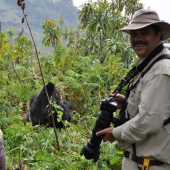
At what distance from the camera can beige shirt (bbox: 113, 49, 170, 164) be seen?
8.54 feet

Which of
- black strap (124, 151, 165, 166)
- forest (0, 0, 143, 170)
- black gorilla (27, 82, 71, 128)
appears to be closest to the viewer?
black strap (124, 151, 165, 166)

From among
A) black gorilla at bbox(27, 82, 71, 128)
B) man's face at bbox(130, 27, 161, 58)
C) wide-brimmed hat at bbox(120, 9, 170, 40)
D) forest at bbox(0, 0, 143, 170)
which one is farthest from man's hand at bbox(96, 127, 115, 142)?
black gorilla at bbox(27, 82, 71, 128)

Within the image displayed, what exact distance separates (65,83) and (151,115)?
5.40 meters

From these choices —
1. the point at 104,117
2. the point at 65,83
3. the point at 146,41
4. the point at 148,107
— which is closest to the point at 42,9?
the point at 65,83

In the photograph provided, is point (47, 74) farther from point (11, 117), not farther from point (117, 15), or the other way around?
point (117, 15)

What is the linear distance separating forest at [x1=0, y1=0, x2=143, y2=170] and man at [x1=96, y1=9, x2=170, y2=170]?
4.91 ft

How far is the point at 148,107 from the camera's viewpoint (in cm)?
261

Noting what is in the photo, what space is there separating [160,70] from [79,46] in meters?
10.8

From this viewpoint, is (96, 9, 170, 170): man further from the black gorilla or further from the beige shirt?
the black gorilla

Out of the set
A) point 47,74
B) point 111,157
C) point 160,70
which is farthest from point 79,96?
point 160,70

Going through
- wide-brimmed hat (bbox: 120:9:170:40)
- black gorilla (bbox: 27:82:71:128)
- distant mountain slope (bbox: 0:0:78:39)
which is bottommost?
distant mountain slope (bbox: 0:0:78:39)

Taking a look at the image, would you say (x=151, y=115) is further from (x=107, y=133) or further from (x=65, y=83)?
(x=65, y=83)

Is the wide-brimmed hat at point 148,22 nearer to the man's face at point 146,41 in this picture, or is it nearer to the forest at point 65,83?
the man's face at point 146,41

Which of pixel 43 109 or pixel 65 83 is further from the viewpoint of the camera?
pixel 65 83
